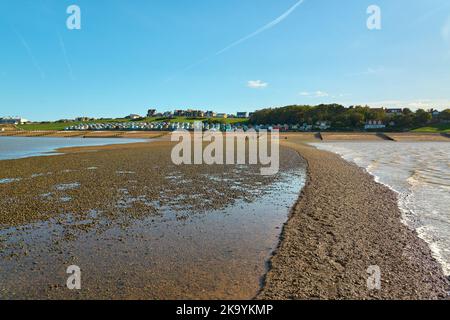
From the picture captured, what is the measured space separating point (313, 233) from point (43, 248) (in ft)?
25.1

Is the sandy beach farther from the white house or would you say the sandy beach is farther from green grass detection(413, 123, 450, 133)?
the white house

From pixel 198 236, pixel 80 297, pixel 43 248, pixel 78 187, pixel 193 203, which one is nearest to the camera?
pixel 80 297

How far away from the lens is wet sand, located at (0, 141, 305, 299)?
6.17m

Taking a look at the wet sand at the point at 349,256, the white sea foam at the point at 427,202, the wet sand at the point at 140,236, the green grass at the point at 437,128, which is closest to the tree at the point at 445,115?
the green grass at the point at 437,128

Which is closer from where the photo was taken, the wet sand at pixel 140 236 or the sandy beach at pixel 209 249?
the sandy beach at pixel 209 249

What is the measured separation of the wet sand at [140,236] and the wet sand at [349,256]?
22.7 inches

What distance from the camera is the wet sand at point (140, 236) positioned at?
6.17m

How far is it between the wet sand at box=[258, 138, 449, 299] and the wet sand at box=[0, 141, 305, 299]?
0.58 meters

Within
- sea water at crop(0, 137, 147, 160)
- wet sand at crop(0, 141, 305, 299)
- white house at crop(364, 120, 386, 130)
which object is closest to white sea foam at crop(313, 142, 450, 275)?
wet sand at crop(0, 141, 305, 299)

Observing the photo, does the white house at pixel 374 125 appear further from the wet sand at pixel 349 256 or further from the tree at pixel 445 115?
the wet sand at pixel 349 256

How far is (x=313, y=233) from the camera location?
927 centimetres
